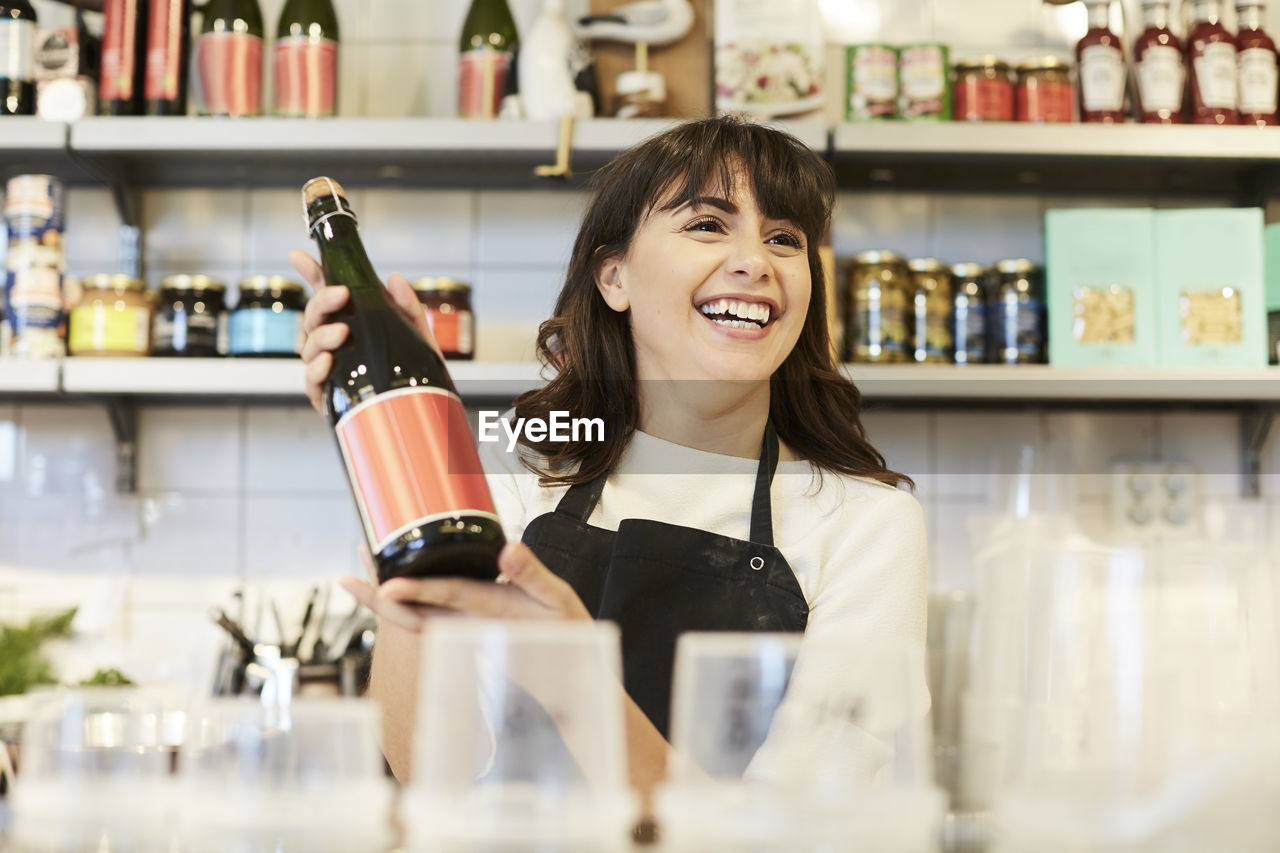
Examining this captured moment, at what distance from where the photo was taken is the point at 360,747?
1.51ft

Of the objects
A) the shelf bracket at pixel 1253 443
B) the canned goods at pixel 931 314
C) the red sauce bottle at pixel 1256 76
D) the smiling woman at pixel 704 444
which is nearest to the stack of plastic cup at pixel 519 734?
the smiling woman at pixel 704 444

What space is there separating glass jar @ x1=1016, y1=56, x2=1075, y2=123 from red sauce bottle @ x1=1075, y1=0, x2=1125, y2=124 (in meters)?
0.03

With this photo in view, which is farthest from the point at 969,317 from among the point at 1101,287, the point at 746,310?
the point at 746,310

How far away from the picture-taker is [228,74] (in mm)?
1829

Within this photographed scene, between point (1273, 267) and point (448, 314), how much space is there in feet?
4.05

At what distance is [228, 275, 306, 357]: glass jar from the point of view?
5.75 ft

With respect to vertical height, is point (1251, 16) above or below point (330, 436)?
above

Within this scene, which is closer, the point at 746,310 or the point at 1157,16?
the point at 746,310

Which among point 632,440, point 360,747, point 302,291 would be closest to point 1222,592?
point 360,747

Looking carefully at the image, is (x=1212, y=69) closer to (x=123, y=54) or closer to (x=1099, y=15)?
(x=1099, y=15)

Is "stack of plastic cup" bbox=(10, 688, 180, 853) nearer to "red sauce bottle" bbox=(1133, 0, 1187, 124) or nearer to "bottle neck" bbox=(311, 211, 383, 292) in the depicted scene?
"bottle neck" bbox=(311, 211, 383, 292)

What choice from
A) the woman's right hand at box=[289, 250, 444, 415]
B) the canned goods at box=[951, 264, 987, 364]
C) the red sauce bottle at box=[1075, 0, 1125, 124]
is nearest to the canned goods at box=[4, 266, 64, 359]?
the woman's right hand at box=[289, 250, 444, 415]

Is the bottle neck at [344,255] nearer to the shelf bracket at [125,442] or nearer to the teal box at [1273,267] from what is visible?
the shelf bracket at [125,442]

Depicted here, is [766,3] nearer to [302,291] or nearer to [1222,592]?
[302,291]
